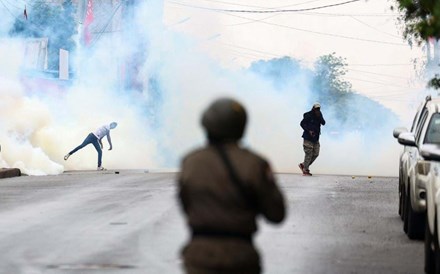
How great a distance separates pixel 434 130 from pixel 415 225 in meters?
1.21

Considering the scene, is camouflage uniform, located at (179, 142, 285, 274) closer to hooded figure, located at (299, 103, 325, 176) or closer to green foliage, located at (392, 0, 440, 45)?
green foliage, located at (392, 0, 440, 45)

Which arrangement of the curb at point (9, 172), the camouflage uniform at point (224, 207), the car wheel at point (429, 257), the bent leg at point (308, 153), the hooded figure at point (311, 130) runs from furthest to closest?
the curb at point (9, 172) → the bent leg at point (308, 153) → the hooded figure at point (311, 130) → the car wheel at point (429, 257) → the camouflage uniform at point (224, 207)

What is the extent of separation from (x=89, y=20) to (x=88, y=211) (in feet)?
167

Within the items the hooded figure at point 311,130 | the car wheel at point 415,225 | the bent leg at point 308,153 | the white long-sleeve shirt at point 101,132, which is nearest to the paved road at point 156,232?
the car wheel at point 415,225

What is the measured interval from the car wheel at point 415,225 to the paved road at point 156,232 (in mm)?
186

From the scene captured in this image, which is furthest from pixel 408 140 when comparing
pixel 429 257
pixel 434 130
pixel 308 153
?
pixel 308 153

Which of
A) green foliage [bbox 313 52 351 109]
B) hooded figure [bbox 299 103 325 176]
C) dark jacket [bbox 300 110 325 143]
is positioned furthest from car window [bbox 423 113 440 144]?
green foliage [bbox 313 52 351 109]

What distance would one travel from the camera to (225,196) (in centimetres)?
510

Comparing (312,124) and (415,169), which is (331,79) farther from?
(415,169)

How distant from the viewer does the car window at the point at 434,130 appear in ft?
44.2

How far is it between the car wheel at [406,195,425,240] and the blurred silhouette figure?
8230mm

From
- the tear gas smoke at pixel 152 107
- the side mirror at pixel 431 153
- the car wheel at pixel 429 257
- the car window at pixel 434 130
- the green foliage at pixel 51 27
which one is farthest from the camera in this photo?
the green foliage at pixel 51 27

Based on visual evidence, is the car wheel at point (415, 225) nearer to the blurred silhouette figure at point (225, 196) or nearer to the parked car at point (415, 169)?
the parked car at point (415, 169)

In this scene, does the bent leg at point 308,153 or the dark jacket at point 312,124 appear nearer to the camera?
the dark jacket at point 312,124
